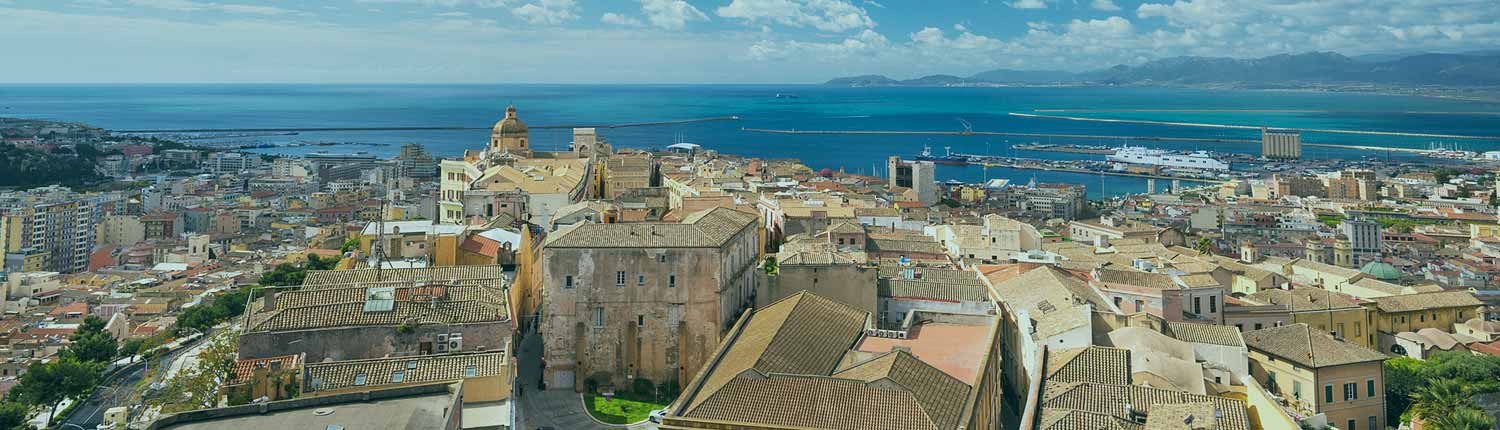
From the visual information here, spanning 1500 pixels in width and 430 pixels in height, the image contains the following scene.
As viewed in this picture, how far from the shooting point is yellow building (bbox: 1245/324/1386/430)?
74.9 ft

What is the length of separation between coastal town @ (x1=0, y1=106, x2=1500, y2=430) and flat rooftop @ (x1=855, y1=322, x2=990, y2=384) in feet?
0.40

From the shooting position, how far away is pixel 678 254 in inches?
946

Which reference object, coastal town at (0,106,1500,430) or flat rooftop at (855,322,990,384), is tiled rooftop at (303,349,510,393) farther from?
flat rooftop at (855,322,990,384)

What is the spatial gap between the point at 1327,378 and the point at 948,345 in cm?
804

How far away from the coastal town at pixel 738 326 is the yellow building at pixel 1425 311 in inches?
3.2

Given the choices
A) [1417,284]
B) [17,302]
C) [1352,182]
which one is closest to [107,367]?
[17,302]

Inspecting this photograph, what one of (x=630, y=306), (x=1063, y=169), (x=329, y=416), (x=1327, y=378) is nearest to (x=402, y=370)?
(x=329, y=416)

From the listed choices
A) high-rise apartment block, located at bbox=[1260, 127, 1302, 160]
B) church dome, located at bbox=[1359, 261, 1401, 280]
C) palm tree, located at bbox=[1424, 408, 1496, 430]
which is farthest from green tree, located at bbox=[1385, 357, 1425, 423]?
high-rise apartment block, located at bbox=[1260, 127, 1302, 160]

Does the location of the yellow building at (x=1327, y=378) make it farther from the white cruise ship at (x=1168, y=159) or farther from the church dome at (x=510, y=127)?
the white cruise ship at (x=1168, y=159)

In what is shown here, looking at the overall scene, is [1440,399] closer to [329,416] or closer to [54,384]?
[329,416]

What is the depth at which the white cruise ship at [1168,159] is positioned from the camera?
12875cm

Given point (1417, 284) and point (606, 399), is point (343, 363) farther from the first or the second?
point (1417, 284)

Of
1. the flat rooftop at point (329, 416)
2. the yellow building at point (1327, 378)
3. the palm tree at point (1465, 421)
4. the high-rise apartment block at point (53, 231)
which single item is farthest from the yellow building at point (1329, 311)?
the high-rise apartment block at point (53, 231)

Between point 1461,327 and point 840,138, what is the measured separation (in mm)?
144070
